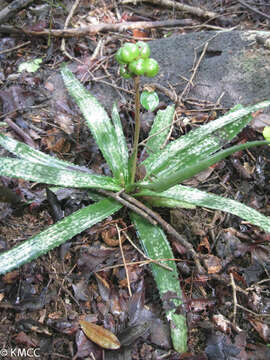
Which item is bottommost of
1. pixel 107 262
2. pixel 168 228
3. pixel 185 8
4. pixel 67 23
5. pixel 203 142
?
pixel 107 262

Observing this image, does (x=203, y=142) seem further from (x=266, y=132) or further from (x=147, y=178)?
(x=266, y=132)

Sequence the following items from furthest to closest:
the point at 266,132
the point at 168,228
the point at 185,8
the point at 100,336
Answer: the point at 185,8
the point at 266,132
the point at 168,228
the point at 100,336

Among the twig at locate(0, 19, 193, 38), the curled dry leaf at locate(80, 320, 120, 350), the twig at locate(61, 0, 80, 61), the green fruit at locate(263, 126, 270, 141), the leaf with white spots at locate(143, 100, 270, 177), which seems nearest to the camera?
the curled dry leaf at locate(80, 320, 120, 350)

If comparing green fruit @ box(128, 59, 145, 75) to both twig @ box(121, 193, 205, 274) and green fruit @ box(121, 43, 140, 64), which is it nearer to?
green fruit @ box(121, 43, 140, 64)

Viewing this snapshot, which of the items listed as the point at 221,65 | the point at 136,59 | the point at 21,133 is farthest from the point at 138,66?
the point at 221,65

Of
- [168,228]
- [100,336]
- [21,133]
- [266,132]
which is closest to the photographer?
[100,336]

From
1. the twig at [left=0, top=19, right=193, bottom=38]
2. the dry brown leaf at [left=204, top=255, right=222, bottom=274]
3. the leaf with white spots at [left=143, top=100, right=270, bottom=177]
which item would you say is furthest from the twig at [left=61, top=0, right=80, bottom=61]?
the dry brown leaf at [left=204, top=255, right=222, bottom=274]

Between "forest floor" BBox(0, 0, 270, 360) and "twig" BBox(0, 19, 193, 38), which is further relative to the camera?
"twig" BBox(0, 19, 193, 38)
